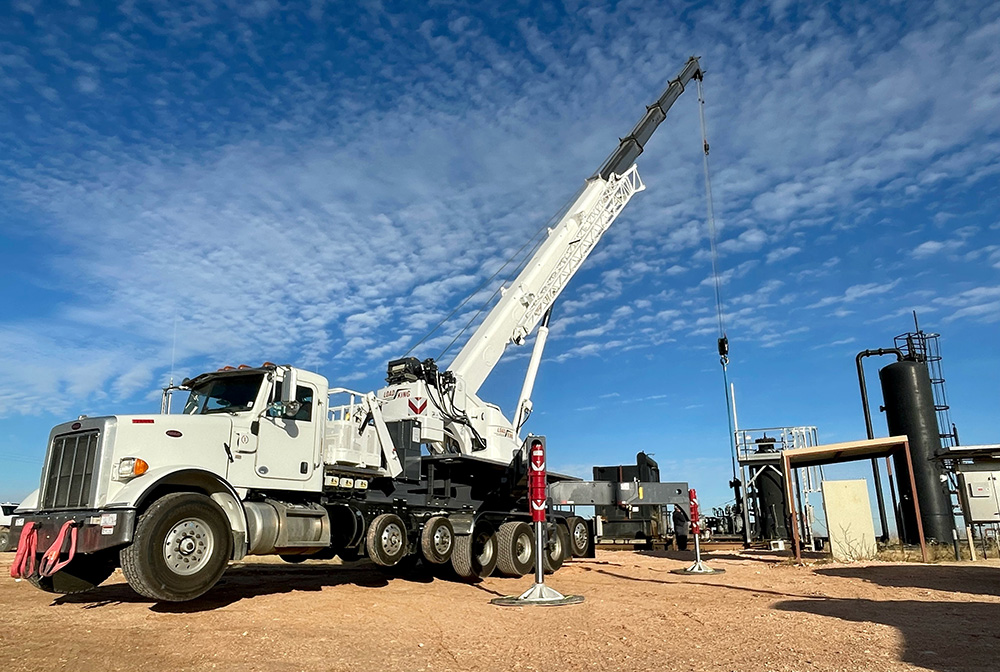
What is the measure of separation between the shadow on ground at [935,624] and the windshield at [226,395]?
7894mm

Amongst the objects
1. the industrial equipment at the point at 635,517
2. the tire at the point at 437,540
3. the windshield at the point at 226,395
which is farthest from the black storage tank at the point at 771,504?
the windshield at the point at 226,395

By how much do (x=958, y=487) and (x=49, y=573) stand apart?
2126 centimetres

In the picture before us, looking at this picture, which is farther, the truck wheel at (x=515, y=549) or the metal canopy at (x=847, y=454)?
the metal canopy at (x=847, y=454)

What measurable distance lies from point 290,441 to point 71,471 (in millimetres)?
2870

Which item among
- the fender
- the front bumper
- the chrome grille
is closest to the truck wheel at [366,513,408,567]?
the fender

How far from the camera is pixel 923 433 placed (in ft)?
70.5

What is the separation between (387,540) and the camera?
1212 centimetres

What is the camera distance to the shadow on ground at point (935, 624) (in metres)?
6.16

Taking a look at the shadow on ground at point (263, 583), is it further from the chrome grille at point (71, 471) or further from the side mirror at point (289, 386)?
the side mirror at point (289, 386)

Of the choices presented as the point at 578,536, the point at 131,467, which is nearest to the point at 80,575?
the point at 131,467

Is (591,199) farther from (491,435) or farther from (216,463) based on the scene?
(216,463)

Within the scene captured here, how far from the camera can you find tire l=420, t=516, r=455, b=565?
12.8 meters


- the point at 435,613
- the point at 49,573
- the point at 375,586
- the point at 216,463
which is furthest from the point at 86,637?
the point at 375,586

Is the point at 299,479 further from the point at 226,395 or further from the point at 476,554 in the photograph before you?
the point at 476,554
